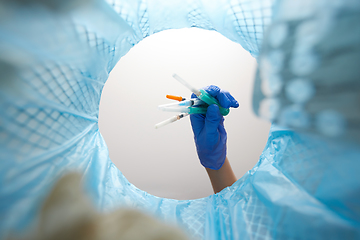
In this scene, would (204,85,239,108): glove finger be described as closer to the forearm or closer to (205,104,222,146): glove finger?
(205,104,222,146): glove finger


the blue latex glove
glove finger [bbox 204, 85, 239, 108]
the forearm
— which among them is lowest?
the forearm

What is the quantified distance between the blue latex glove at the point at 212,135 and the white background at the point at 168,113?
1.15 ft

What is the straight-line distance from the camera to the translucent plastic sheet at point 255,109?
238 millimetres

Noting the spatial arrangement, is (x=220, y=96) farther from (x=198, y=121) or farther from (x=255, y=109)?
(x=255, y=109)

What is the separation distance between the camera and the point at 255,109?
0.39 metres

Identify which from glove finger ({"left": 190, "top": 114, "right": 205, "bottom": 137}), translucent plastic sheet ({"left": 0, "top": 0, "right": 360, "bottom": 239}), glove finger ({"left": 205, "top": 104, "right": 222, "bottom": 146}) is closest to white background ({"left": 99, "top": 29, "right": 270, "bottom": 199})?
glove finger ({"left": 190, "top": 114, "right": 205, "bottom": 137})

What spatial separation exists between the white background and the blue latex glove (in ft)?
1.15

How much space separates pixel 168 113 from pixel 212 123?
49 cm

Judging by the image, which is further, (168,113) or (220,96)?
(168,113)

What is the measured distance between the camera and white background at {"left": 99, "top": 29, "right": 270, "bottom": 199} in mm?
1108

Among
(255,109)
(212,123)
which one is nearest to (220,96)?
(212,123)

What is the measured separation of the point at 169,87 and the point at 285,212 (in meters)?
0.91

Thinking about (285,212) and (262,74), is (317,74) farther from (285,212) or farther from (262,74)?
(285,212)

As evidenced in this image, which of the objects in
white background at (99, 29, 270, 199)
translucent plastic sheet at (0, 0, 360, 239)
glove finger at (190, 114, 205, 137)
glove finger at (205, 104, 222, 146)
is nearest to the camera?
translucent plastic sheet at (0, 0, 360, 239)
